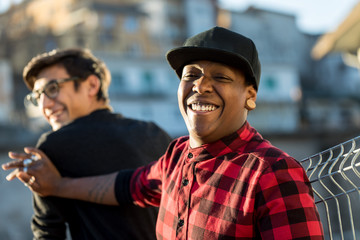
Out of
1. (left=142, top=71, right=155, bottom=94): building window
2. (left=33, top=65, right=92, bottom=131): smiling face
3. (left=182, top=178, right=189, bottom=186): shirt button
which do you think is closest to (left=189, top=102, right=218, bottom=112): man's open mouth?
(left=182, top=178, right=189, bottom=186): shirt button

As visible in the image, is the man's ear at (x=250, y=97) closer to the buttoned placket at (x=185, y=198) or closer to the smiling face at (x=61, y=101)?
the buttoned placket at (x=185, y=198)

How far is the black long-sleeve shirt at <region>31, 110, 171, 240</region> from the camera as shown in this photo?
2.68 metres

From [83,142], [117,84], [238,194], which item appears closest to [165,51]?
[117,84]

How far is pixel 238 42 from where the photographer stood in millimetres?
1855

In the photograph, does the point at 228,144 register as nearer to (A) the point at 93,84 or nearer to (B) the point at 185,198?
(B) the point at 185,198

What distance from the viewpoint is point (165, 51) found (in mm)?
44906

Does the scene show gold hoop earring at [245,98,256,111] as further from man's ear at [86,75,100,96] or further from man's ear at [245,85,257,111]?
man's ear at [86,75,100,96]

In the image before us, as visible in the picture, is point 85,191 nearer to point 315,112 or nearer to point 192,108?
point 192,108

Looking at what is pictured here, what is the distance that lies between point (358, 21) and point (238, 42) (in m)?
5.78

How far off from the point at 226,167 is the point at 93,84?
59.8 inches

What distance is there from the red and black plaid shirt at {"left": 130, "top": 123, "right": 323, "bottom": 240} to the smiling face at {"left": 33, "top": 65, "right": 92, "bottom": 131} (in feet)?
3.41

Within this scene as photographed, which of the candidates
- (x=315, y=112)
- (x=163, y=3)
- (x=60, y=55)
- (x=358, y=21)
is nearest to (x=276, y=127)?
(x=315, y=112)

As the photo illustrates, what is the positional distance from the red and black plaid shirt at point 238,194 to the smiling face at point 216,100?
5 cm

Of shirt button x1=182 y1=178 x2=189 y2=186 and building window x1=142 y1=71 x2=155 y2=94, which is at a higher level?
building window x1=142 y1=71 x2=155 y2=94
